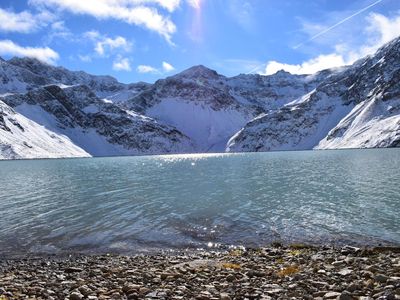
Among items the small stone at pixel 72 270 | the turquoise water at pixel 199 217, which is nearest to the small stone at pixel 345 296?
the small stone at pixel 72 270

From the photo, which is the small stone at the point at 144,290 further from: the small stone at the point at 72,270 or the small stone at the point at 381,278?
the small stone at the point at 381,278

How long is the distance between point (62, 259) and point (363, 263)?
19.3 m

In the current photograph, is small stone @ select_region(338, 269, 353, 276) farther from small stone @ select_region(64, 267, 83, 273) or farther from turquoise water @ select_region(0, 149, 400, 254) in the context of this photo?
turquoise water @ select_region(0, 149, 400, 254)

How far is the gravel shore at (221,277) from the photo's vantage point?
15.5 m

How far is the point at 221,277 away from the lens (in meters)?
19.1

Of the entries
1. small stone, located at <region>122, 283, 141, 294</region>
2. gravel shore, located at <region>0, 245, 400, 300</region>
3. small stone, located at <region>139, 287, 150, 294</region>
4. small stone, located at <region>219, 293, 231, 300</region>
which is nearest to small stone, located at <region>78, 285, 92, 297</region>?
gravel shore, located at <region>0, 245, 400, 300</region>

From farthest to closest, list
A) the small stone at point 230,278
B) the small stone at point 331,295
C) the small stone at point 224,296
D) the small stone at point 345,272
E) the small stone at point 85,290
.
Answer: the small stone at point 230,278 < the small stone at point 345,272 < the small stone at point 85,290 < the small stone at point 224,296 < the small stone at point 331,295

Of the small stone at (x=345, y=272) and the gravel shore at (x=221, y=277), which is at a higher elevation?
the small stone at (x=345, y=272)

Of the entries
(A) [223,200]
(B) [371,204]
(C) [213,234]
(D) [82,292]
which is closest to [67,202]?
(A) [223,200]

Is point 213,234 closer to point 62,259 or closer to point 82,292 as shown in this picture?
point 62,259

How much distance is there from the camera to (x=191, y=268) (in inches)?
870

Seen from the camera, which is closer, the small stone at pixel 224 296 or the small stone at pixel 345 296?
the small stone at pixel 345 296

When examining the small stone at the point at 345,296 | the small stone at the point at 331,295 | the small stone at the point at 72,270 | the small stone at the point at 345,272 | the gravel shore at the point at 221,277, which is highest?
the small stone at the point at 345,296

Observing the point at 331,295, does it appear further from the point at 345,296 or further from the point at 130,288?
the point at 130,288
